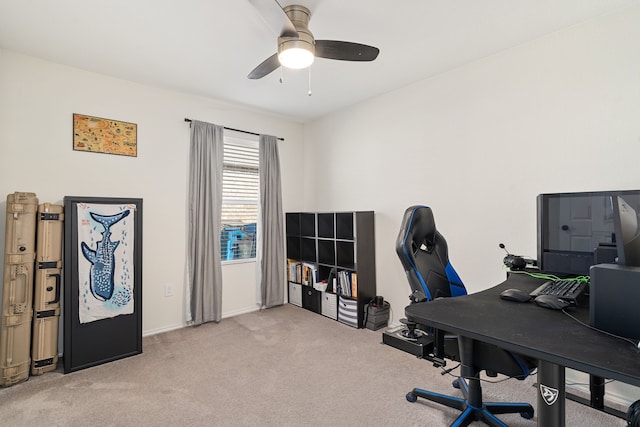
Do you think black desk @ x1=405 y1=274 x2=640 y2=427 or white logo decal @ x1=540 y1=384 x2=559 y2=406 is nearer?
black desk @ x1=405 y1=274 x2=640 y2=427

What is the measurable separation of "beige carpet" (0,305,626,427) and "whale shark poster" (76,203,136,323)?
1.53ft

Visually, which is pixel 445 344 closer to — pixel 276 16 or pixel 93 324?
pixel 276 16

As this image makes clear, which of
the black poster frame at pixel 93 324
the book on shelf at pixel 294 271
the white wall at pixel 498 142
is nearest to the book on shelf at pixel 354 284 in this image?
the white wall at pixel 498 142

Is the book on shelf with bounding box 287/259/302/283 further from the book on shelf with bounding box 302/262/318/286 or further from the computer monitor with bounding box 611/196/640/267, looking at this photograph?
the computer monitor with bounding box 611/196/640/267

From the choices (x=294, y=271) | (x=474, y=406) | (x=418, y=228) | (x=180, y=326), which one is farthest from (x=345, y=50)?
→ (x=180, y=326)

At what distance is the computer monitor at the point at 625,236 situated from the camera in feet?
3.53

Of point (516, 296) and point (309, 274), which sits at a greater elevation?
point (516, 296)

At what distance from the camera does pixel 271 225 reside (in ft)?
13.2

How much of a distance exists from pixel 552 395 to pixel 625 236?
626 mm

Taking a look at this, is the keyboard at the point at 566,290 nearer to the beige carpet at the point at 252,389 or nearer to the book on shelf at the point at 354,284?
the beige carpet at the point at 252,389

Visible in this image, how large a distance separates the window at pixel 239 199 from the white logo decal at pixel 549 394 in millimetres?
3352

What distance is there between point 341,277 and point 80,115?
118 inches

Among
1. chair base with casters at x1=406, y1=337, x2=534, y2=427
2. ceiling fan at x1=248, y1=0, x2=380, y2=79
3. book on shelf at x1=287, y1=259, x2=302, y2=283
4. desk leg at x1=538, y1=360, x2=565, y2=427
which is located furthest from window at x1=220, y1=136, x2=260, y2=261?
desk leg at x1=538, y1=360, x2=565, y2=427

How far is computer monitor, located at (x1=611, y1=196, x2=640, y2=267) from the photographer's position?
108 centimetres
